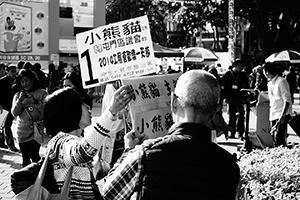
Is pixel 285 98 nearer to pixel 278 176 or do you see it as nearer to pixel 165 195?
pixel 278 176

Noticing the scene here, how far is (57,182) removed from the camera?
9.14 ft

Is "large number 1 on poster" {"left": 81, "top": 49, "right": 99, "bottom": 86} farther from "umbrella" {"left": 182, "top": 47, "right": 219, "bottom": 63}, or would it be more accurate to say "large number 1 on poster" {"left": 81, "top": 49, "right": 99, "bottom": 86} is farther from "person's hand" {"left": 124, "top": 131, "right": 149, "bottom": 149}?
"umbrella" {"left": 182, "top": 47, "right": 219, "bottom": 63}

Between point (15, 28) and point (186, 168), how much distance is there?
19.3 meters

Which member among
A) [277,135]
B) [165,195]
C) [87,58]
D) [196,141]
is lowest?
[277,135]

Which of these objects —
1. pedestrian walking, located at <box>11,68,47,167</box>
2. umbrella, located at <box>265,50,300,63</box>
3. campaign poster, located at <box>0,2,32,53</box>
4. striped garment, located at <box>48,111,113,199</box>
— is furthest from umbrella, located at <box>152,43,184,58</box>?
striped garment, located at <box>48,111,113,199</box>

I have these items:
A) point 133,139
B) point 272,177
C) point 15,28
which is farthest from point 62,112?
point 15,28

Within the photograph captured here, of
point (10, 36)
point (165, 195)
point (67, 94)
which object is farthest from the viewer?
point (10, 36)

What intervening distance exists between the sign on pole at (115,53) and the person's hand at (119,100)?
36 centimetres

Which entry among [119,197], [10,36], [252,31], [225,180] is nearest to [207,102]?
[225,180]

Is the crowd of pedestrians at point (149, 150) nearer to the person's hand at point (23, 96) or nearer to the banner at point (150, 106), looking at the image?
the banner at point (150, 106)

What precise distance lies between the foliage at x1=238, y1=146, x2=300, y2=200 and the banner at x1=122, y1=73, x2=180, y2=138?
0.92 metres

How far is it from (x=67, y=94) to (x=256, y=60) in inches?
1552

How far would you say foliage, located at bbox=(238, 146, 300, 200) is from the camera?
3859 mm

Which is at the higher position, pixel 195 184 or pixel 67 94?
pixel 67 94
